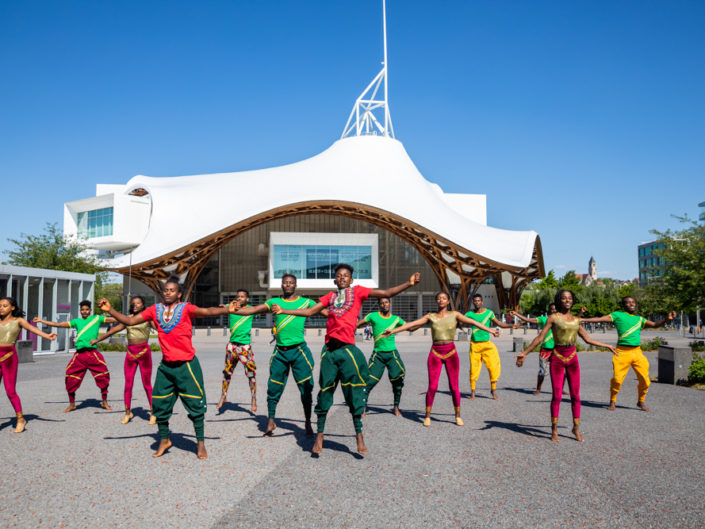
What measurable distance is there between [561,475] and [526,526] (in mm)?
1385

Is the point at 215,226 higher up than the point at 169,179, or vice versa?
the point at 169,179

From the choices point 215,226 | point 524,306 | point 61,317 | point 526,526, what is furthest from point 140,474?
point 524,306

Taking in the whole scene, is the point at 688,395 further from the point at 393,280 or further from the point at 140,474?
the point at 393,280

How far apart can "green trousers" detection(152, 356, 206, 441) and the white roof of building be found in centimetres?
3509

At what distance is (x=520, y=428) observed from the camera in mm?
7145

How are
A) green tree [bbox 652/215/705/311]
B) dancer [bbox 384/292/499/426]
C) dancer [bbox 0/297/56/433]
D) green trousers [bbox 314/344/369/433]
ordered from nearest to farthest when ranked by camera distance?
green trousers [bbox 314/344/369/433] → dancer [bbox 0/297/56/433] → dancer [bbox 384/292/499/426] → green tree [bbox 652/215/705/311]

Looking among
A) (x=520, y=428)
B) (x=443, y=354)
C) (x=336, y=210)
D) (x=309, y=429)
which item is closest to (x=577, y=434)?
(x=520, y=428)

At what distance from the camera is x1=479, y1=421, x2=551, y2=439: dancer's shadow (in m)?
6.78

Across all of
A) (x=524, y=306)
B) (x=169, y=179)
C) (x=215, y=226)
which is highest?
(x=169, y=179)

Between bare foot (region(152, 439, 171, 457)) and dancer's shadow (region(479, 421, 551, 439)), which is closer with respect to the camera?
bare foot (region(152, 439, 171, 457))

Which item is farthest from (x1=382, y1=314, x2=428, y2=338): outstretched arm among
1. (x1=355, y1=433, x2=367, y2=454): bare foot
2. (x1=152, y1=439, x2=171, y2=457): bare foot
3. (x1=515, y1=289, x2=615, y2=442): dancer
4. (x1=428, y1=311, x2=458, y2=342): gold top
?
(x1=152, y1=439, x2=171, y2=457): bare foot

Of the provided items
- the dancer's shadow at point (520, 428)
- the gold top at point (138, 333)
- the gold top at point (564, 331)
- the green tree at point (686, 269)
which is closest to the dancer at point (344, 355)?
the dancer's shadow at point (520, 428)

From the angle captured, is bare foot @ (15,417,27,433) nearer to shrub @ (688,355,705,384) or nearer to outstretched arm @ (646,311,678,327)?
outstretched arm @ (646,311,678,327)

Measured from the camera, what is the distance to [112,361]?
55.4 ft
